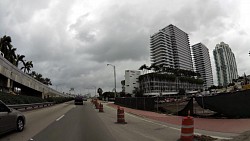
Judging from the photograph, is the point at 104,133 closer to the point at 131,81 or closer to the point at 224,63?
the point at 224,63

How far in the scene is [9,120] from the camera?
36.4 ft

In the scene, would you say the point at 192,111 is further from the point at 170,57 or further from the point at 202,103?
the point at 170,57

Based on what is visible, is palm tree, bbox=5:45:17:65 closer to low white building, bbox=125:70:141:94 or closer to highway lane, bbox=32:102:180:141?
highway lane, bbox=32:102:180:141

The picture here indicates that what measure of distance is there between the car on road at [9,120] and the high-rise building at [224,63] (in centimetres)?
13079

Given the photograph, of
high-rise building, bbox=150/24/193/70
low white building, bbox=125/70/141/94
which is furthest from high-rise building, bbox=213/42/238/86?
low white building, bbox=125/70/141/94

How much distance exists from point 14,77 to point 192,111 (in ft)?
105

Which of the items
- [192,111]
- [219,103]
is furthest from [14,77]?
[219,103]

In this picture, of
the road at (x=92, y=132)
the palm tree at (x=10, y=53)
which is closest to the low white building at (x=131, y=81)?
the palm tree at (x=10, y=53)

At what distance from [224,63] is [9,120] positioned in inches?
5433

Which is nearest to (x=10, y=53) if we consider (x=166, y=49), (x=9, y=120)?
(x=9, y=120)

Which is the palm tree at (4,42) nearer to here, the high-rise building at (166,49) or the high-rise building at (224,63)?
the high-rise building at (224,63)

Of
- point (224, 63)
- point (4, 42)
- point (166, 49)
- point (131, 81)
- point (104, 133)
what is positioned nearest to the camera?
point (104, 133)

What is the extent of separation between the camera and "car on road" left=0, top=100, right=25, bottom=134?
10.5 m

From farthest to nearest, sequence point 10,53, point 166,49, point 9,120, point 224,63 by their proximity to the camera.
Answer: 1. point 166,49
2. point 224,63
3. point 10,53
4. point 9,120
